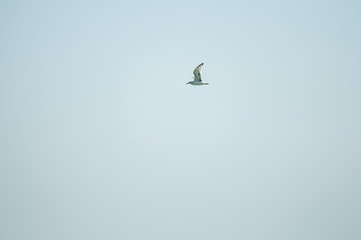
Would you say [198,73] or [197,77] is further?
[197,77]

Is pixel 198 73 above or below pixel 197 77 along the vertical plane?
above

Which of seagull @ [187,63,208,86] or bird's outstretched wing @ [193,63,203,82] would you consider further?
seagull @ [187,63,208,86]

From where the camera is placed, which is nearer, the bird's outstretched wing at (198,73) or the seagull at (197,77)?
the bird's outstretched wing at (198,73)

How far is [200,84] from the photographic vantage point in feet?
209
